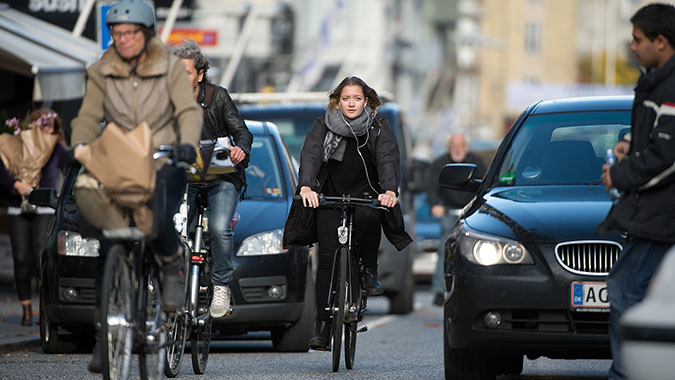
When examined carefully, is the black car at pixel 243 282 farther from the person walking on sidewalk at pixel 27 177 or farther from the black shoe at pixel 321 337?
the person walking on sidewalk at pixel 27 177

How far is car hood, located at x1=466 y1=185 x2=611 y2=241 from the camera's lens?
8.32m

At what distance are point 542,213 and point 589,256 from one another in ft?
1.30

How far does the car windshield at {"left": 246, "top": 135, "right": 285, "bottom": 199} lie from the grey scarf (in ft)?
7.32

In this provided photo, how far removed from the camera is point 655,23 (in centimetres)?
694

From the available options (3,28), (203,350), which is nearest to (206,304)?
(203,350)

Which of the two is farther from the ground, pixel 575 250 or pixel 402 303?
pixel 575 250

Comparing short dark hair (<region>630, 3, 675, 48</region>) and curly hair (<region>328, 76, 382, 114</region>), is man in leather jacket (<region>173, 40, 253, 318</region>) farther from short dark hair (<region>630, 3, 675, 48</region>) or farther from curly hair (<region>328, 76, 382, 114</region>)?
short dark hair (<region>630, 3, 675, 48</region>)

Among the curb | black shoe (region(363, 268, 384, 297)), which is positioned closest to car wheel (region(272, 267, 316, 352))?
black shoe (region(363, 268, 384, 297))

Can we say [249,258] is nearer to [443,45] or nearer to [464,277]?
[464,277]

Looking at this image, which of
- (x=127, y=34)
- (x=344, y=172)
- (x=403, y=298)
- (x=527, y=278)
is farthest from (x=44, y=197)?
(x=403, y=298)

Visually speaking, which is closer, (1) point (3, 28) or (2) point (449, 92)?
(1) point (3, 28)

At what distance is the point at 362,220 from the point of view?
990 centimetres

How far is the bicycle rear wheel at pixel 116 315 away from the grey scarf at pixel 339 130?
2.74 metres

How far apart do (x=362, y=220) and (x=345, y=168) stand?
339 millimetres
